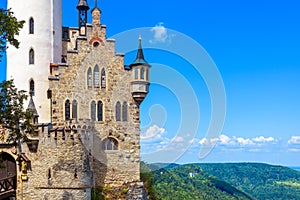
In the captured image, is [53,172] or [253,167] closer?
[53,172]

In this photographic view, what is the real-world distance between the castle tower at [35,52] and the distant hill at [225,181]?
1065 cm

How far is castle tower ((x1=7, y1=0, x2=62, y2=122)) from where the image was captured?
132 feet

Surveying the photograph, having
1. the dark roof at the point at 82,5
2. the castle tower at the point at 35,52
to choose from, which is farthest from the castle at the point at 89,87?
the dark roof at the point at 82,5

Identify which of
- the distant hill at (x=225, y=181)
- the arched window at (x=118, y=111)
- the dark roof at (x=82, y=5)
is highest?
the dark roof at (x=82, y=5)

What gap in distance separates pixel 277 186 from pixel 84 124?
134m

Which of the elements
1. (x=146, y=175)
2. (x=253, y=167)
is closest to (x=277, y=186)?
(x=253, y=167)

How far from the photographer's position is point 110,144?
40.0 m

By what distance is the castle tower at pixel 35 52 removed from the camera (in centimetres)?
4016

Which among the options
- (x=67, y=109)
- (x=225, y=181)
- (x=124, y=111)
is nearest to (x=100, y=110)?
(x=124, y=111)

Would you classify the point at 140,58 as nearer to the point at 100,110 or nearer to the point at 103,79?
the point at 103,79

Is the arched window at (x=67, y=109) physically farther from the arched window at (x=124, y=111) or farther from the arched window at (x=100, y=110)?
the arched window at (x=124, y=111)

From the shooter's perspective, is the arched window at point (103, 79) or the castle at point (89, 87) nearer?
the castle at point (89, 87)

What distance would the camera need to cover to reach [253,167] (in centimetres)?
18162

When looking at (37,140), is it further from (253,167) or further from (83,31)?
(253,167)
